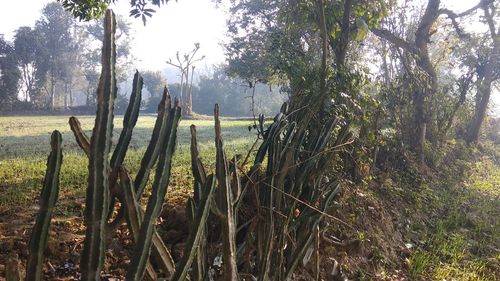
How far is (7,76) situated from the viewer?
29844 millimetres

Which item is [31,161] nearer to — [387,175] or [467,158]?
[387,175]

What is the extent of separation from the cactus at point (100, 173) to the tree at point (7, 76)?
32053 millimetres

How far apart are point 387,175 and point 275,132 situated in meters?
4.48

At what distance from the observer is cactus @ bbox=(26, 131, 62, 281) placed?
1301mm

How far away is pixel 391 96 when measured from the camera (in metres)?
8.80

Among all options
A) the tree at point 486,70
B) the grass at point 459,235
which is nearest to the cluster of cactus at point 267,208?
the grass at point 459,235

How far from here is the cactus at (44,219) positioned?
4.27 feet

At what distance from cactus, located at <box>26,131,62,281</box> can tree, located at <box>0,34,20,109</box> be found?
32.0 meters

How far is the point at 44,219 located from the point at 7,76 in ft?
111

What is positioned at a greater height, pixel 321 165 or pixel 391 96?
pixel 391 96

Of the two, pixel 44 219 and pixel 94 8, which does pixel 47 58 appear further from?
pixel 44 219

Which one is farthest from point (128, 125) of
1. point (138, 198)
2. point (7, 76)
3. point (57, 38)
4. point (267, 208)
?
point (57, 38)

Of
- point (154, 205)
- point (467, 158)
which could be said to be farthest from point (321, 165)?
point (467, 158)

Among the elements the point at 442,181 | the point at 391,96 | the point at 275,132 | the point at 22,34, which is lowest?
the point at 442,181
